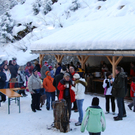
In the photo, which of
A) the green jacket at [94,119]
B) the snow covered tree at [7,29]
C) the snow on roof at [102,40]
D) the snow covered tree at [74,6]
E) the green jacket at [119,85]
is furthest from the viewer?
the snow covered tree at [74,6]

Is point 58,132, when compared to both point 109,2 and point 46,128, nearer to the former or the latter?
point 46,128

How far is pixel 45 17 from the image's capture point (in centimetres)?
2747

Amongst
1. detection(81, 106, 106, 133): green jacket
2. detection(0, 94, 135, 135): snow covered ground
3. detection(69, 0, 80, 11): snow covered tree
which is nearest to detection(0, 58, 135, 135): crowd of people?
detection(81, 106, 106, 133): green jacket

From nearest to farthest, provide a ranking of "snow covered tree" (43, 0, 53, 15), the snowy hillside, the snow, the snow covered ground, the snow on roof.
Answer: the snow covered ground, the snow on roof, the snowy hillside, the snow, "snow covered tree" (43, 0, 53, 15)

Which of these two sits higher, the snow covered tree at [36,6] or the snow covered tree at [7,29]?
the snow covered tree at [36,6]

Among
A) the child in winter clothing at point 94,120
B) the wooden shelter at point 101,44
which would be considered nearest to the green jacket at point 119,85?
the wooden shelter at point 101,44

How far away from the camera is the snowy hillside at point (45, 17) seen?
69.5 ft

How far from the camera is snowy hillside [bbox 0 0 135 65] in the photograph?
21172 millimetres

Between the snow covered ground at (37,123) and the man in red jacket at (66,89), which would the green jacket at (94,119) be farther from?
the man in red jacket at (66,89)

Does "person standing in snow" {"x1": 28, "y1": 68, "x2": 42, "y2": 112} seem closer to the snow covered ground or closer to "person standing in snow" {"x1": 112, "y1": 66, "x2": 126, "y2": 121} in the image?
the snow covered ground

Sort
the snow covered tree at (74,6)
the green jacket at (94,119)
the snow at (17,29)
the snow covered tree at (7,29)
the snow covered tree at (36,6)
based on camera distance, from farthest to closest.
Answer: the snow covered tree at (36,6) < the snow covered tree at (74,6) < the snow covered tree at (7,29) < the snow at (17,29) < the green jacket at (94,119)

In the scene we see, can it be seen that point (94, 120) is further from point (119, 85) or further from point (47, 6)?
point (47, 6)

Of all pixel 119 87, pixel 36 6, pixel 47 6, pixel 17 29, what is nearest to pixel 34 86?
pixel 119 87

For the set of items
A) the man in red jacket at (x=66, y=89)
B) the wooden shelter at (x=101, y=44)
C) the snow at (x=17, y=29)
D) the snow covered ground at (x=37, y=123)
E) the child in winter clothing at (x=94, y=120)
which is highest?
the snow at (x=17, y=29)
